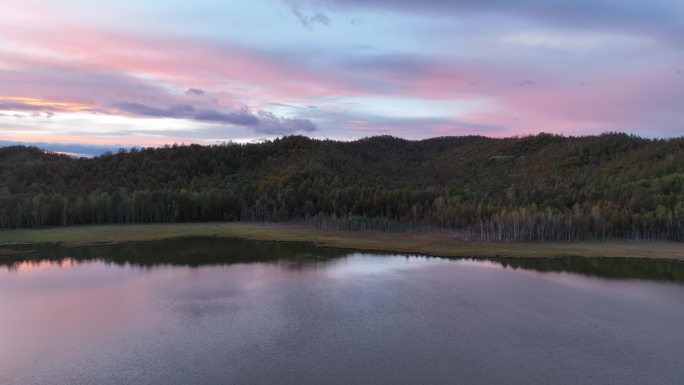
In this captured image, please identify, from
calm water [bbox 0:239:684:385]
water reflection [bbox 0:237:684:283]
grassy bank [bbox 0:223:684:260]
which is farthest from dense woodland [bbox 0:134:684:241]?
calm water [bbox 0:239:684:385]

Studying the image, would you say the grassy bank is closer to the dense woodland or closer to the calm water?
the dense woodland

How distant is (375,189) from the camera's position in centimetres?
7731

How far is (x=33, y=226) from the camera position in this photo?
63.0 meters

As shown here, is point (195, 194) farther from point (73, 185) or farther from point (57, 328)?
point (57, 328)

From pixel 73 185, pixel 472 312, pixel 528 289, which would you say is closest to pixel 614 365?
pixel 472 312

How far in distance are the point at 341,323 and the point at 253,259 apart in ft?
69.8

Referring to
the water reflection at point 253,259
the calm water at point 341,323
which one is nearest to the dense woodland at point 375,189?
the water reflection at point 253,259

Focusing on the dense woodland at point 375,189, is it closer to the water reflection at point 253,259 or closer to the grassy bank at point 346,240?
the grassy bank at point 346,240

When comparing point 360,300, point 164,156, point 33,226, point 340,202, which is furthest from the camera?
point 164,156

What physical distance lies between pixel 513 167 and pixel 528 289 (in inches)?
3347

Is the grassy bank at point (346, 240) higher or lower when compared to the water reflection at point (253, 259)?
higher

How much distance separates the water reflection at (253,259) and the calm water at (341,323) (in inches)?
17.4

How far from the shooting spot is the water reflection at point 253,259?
3838 cm

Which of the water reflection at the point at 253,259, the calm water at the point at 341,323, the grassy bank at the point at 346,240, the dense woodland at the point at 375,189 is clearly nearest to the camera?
the calm water at the point at 341,323
